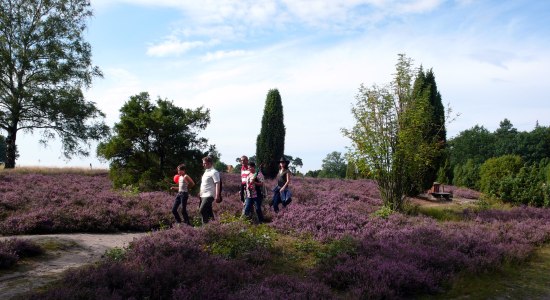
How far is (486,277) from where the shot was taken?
734 cm

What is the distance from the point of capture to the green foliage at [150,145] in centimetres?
1755

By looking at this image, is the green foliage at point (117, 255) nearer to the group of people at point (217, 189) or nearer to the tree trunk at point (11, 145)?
the group of people at point (217, 189)

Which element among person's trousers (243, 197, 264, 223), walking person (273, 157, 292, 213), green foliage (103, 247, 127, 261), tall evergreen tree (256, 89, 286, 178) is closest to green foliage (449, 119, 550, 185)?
tall evergreen tree (256, 89, 286, 178)

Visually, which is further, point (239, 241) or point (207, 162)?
point (207, 162)

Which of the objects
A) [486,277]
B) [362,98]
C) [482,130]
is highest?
[482,130]

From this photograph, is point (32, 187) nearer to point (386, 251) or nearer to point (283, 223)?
point (283, 223)

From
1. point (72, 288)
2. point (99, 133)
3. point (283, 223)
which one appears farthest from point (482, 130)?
point (72, 288)

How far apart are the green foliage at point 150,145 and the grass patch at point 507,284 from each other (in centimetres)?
1245

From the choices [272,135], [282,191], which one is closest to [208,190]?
[282,191]

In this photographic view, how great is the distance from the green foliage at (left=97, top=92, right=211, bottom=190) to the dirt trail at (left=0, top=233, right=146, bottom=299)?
676cm

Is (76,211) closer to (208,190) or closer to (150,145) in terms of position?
(208,190)

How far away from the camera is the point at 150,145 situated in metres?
18.1

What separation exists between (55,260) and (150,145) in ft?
34.6

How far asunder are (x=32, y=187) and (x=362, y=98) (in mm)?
12189
